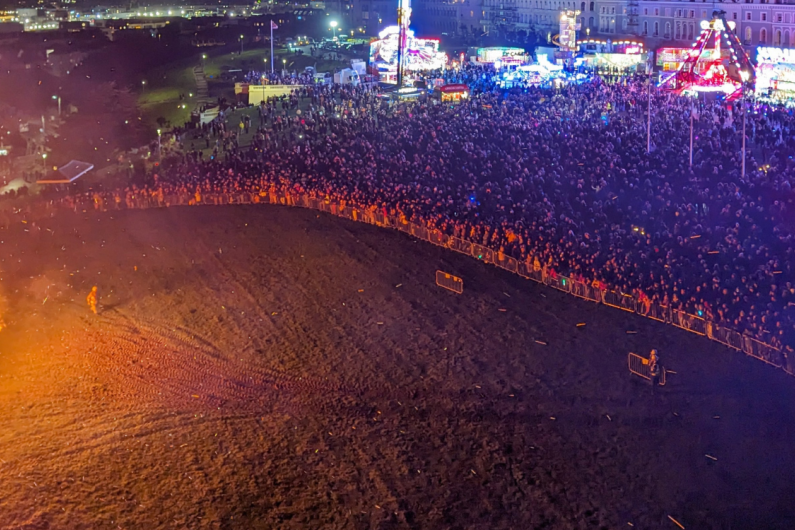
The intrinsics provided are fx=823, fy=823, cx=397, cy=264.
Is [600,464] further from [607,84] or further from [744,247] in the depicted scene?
[607,84]

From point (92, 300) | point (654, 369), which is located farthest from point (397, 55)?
point (654, 369)

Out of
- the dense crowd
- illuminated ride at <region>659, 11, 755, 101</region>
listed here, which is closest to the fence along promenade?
the dense crowd

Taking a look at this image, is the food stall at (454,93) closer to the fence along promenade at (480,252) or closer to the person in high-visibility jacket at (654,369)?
the fence along promenade at (480,252)

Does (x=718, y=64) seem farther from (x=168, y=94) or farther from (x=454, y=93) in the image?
(x=168, y=94)

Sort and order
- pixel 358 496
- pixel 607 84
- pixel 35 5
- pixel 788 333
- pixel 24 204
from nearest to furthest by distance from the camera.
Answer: pixel 358 496 → pixel 788 333 → pixel 24 204 → pixel 607 84 → pixel 35 5

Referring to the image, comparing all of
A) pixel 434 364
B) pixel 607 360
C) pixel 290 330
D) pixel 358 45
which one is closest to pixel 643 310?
pixel 607 360

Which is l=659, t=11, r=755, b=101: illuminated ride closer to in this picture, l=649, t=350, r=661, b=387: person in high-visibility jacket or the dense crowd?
the dense crowd
